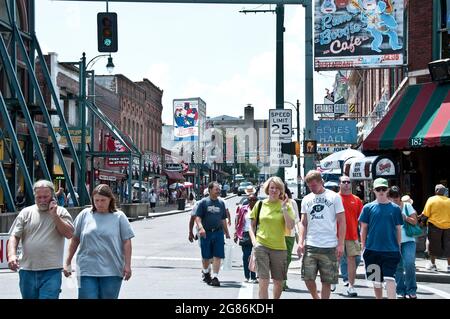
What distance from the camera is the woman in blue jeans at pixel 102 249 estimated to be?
6781 mm

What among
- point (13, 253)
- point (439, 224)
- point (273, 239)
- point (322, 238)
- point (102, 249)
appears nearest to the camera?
point (102, 249)

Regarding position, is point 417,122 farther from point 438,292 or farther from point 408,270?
point 408,270

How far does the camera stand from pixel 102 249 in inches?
268

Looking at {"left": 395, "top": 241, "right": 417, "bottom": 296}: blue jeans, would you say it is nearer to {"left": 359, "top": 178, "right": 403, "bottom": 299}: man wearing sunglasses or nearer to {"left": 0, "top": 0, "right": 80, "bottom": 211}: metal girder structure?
{"left": 359, "top": 178, "right": 403, "bottom": 299}: man wearing sunglasses

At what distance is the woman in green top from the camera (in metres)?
9.02

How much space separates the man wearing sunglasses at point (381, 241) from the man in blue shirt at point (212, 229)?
3.77 metres

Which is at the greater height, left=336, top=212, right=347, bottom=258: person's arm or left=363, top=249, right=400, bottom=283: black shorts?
left=336, top=212, right=347, bottom=258: person's arm

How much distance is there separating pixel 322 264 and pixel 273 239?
0.68m

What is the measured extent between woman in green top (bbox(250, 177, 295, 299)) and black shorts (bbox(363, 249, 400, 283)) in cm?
113

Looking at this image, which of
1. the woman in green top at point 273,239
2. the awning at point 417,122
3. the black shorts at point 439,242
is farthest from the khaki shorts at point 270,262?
the awning at point 417,122

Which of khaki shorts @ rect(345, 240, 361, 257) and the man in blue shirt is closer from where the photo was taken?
khaki shorts @ rect(345, 240, 361, 257)

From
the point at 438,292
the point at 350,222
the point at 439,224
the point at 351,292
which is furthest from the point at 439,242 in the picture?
the point at 351,292

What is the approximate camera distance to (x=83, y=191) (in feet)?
106

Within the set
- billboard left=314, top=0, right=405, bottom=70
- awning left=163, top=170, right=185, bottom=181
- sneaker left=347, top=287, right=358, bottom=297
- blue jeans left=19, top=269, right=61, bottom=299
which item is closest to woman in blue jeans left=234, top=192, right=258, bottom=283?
sneaker left=347, top=287, right=358, bottom=297
